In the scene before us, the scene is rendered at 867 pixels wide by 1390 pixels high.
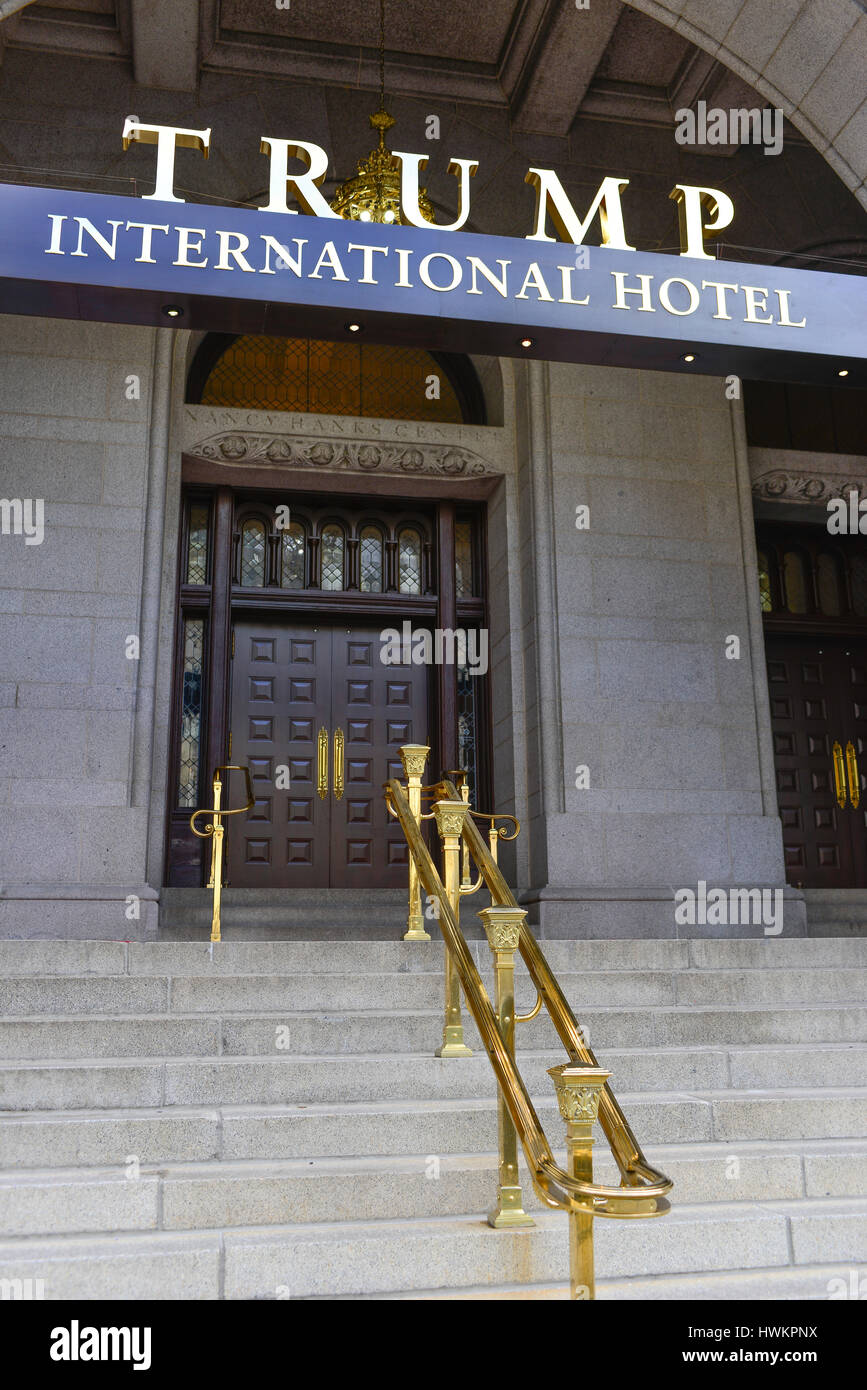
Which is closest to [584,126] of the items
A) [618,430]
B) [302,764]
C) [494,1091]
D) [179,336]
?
[618,430]

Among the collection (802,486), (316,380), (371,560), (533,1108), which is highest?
(316,380)

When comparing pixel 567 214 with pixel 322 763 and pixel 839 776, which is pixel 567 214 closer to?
pixel 322 763

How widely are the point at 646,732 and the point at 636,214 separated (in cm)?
505

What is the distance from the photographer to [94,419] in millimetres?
9328

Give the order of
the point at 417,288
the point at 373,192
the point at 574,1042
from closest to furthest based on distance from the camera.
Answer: the point at 574,1042
the point at 417,288
the point at 373,192

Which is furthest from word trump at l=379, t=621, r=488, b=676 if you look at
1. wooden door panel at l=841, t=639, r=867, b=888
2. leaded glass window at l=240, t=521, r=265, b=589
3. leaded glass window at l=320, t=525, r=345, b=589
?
wooden door panel at l=841, t=639, r=867, b=888

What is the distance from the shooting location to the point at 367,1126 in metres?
4.00

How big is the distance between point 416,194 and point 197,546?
15.2 ft

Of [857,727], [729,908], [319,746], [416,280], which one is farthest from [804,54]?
[857,727]

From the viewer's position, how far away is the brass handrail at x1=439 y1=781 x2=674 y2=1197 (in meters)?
2.88

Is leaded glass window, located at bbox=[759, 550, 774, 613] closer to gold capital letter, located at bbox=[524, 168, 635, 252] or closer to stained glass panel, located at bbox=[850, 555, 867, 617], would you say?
stained glass panel, located at bbox=[850, 555, 867, 617]

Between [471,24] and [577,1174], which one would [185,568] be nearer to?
[471,24]

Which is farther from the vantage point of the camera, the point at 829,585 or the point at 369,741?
the point at 829,585

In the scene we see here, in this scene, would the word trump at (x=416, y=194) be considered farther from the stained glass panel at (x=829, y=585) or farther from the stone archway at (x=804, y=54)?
the stained glass panel at (x=829, y=585)
